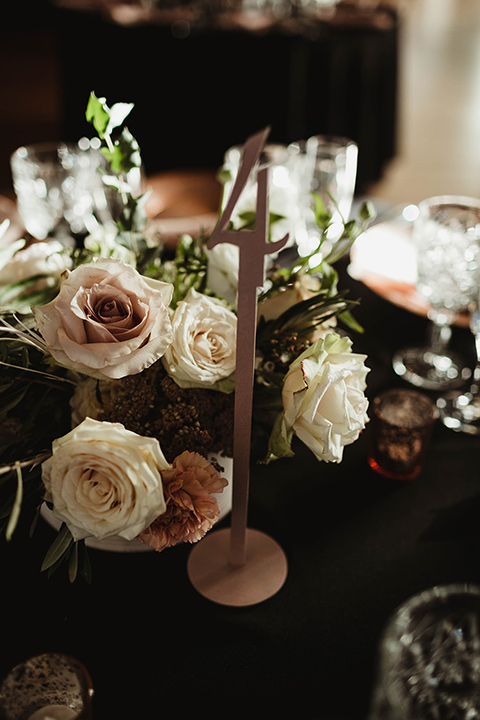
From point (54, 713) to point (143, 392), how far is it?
0.26 meters

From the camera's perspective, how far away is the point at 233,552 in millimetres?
688

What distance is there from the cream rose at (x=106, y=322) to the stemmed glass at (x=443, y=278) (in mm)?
563

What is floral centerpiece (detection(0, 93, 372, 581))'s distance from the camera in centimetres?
52

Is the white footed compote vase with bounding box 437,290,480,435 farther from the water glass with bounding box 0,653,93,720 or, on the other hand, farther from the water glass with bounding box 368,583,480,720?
the water glass with bounding box 0,653,93,720

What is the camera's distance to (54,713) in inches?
19.8

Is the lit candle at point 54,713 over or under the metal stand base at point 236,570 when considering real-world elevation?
over

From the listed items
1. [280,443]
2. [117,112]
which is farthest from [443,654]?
[117,112]

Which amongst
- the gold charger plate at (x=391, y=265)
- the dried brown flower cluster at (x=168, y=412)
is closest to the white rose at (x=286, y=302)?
the dried brown flower cluster at (x=168, y=412)

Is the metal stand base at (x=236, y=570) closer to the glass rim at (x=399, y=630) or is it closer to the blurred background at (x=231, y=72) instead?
the glass rim at (x=399, y=630)

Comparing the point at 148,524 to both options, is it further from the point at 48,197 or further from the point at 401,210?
the point at 401,210

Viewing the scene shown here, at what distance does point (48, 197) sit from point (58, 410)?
77cm

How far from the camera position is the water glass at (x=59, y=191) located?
130 centimetres

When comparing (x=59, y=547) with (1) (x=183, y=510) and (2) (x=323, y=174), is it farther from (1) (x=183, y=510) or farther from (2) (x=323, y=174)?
(2) (x=323, y=174)

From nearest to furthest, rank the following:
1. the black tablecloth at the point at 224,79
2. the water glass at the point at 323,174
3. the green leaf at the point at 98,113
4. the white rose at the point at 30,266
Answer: the green leaf at the point at 98,113 < the white rose at the point at 30,266 < the water glass at the point at 323,174 < the black tablecloth at the point at 224,79
